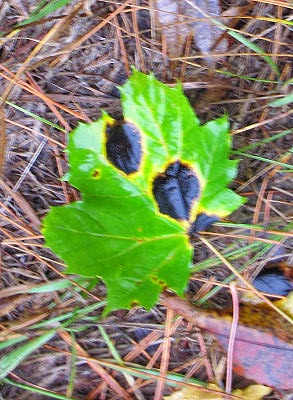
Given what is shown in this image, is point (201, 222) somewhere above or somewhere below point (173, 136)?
below

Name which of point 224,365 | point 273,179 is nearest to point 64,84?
point 273,179

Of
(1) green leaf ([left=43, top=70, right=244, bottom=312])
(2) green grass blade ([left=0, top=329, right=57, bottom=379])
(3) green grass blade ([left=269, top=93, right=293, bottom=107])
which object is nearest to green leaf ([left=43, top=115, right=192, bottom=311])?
(1) green leaf ([left=43, top=70, right=244, bottom=312])

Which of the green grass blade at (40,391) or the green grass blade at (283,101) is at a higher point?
the green grass blade at (283,101)

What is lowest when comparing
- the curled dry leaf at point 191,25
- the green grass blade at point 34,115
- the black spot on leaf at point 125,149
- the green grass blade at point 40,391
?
the green grass blade at point 40,391

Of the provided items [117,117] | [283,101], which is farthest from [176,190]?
[283,101]

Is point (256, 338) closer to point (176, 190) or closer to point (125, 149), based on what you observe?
point (176, 190)

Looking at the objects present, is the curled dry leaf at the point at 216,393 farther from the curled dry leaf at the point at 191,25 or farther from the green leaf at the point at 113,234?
the curled dry leaf at the point at 191,25

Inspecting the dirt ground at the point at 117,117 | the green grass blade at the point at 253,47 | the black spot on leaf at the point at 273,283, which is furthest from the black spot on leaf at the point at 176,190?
the green grass blade at the point at 253,47

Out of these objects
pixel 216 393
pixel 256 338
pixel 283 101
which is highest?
pixel 283 101
